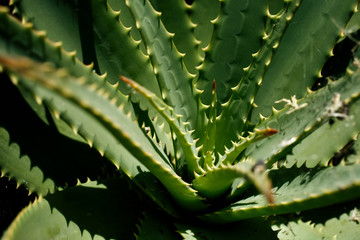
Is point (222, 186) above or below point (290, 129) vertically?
below

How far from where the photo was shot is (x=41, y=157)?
35.9 inches

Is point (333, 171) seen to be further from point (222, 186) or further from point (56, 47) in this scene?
point (56, 47)

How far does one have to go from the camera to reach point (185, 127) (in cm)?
97

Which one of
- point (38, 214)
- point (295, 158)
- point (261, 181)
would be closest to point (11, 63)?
point (261, 181)

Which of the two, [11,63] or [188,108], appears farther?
[188,108]

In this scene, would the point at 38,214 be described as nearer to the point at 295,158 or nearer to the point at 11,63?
the point at 11,63

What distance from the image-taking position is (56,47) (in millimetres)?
671

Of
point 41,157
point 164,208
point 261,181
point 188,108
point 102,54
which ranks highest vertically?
point 102,54

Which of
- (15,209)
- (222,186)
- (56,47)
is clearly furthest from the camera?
(15,209)

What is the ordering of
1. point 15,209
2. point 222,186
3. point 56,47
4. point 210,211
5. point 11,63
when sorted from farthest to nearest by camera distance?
1. point 15,209
2. point 210,211
3. point 222,186
4. point 56,47
5. point 11,63

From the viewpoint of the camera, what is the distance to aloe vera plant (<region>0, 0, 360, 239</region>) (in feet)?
2.57

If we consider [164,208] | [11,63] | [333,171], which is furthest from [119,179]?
[11,63]

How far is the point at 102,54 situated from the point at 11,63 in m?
0.68

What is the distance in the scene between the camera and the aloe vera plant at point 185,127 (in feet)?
2.57
